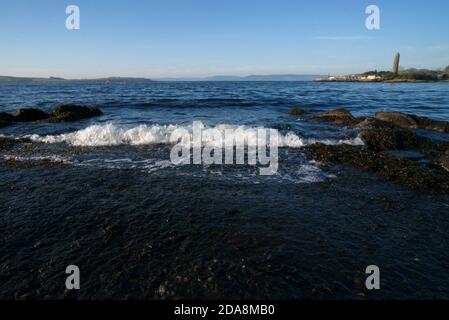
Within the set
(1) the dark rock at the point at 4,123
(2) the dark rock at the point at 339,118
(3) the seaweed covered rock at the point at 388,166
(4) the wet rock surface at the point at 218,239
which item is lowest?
(4) the wet rock surface at the point at 218,239

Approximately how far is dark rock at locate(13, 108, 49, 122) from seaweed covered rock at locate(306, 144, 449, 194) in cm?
→ 1853

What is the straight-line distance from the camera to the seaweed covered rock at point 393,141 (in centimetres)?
1195

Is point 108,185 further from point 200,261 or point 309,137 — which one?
point 309,137

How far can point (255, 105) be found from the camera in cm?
3109

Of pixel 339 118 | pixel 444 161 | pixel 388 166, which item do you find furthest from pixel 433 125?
pixel 388 166

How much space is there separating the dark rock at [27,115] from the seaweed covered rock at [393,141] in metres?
20.6

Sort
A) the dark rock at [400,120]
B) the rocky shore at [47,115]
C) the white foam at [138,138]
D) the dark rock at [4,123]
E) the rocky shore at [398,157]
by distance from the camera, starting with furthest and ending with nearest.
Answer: the rocky shore at [47,115], the dark rock at [4,123], the dark rock at [400,120], the white foam at [138,138], the rocky shore at [398,157]

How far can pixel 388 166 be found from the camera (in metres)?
9.44

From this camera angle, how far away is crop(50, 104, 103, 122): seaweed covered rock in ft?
64.1

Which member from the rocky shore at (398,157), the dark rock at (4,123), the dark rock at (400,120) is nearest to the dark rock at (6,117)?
the dark rock at (4,123)

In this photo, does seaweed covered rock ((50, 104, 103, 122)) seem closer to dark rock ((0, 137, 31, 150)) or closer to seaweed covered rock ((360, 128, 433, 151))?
dark rock ((0, 137, 31, 150))

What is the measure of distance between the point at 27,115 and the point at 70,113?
2801 millimetres

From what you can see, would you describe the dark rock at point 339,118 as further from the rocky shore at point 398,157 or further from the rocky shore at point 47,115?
the rocky shore at point 47,115
